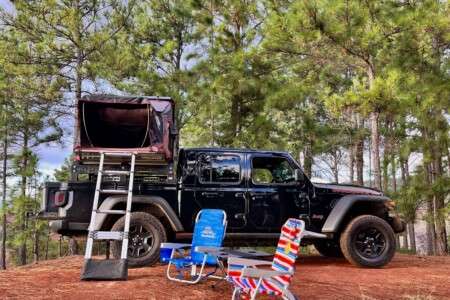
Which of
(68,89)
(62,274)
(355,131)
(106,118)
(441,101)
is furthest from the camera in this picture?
(355,131)

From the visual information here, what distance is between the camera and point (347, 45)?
38.9ft

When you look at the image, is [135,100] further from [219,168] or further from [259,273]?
[259,273]

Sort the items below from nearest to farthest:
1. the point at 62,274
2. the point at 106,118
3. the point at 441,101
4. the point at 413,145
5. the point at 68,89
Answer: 1. the point at 62,274
2. the point at 106,118
3. the point at 441,101
4. the point at 413,145
5. the point at 68,89

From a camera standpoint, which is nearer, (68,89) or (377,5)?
(377,5)

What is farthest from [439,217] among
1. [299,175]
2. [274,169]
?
[274,169]

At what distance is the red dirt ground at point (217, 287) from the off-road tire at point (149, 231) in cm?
16

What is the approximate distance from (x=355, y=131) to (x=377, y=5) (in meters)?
7.88

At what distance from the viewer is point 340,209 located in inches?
311

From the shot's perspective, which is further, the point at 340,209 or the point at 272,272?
the point at 340,209

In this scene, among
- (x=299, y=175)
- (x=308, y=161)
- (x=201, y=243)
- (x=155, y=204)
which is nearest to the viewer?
(x=201, y=243)

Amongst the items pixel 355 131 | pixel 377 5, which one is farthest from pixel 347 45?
pixel 355 131

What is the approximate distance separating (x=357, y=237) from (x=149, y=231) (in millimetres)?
3415

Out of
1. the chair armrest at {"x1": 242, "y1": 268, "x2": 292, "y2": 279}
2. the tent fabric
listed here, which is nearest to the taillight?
the tent fabric

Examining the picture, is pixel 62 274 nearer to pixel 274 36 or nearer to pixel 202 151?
pixel 202 151
